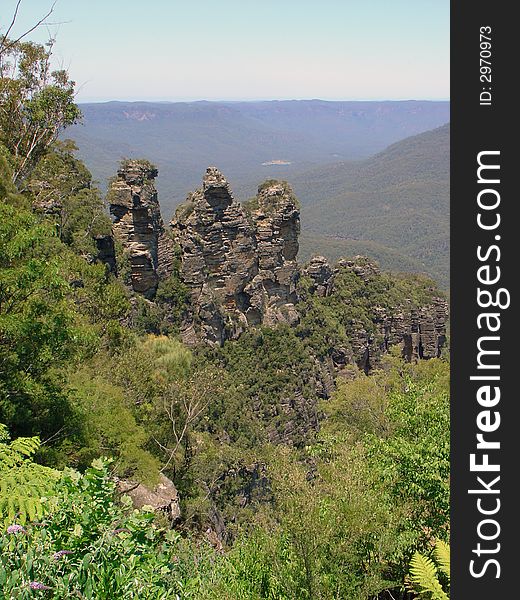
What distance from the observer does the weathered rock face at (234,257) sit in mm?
39312

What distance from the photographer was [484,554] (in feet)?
13.9

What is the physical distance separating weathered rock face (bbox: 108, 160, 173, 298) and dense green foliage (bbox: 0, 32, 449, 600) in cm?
336

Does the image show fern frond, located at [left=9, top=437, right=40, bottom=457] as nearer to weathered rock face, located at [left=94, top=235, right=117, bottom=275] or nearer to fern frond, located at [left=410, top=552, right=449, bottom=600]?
fern frond, located at [left=410, top=552, right=449, bottom=600]

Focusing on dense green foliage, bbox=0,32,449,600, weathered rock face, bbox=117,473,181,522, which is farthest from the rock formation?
weathered rock face, bbox=117,473,181,522

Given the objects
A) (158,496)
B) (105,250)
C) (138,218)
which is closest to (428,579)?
(158,496)

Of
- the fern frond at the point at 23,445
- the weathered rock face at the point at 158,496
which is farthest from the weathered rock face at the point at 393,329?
the fern frond at the point at 23,445

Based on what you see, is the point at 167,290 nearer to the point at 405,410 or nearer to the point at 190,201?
the point at 190,201

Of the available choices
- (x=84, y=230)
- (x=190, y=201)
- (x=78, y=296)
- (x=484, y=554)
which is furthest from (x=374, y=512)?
(x=190, y=201)

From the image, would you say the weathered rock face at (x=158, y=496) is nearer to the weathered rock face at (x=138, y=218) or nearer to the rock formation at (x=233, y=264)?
the rock formation at (x=233, y=264)

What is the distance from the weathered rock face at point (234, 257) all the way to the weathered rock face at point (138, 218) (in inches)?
125

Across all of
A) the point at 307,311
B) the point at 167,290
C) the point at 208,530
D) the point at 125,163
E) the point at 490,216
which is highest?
the point at 125,163

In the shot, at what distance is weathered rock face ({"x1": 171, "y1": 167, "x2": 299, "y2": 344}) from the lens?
39312 mm

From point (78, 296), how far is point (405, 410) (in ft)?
40.2

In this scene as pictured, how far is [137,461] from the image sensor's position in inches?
582
